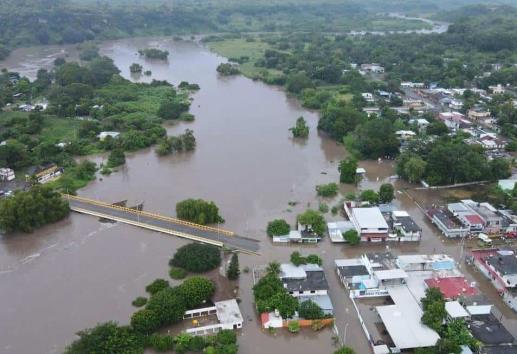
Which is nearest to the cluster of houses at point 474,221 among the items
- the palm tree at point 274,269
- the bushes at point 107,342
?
the palm tree at point 274,269

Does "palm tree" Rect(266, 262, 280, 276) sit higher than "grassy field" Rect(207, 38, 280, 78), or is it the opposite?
"palm tree" Rect(266, 262, 280, 276)

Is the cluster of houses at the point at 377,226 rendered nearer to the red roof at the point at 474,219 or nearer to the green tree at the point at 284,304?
the red roof at the point at 474,219

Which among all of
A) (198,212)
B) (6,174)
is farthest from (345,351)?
(6,174)

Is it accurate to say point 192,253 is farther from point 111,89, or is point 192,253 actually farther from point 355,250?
point 111,89

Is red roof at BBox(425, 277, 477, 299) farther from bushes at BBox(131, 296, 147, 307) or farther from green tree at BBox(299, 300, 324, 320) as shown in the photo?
bushes at BBox(131, 296, 147, 307)

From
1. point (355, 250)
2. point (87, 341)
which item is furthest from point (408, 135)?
point (87, 341)

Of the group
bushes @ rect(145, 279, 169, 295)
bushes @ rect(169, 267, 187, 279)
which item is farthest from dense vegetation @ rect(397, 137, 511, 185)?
bushes @ rect(145, 279, 169, 295)

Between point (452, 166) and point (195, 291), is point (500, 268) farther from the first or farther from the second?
point (195, 291)
